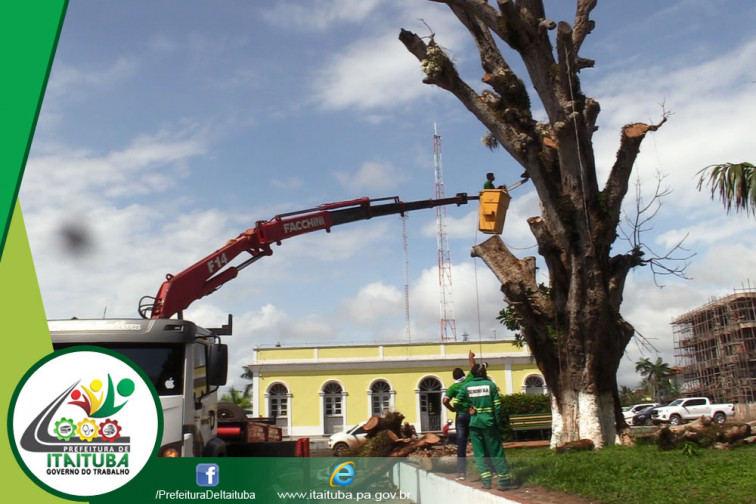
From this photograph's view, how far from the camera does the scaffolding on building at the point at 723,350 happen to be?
5125 centimetres

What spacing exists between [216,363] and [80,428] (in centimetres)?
170

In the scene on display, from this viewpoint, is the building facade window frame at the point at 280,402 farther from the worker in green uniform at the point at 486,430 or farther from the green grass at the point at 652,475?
the worker in green uniform at the point at 486,430

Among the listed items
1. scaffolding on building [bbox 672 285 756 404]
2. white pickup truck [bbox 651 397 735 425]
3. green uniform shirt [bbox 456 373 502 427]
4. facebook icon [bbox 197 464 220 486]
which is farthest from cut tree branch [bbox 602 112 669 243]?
scaffolding on building [bbox 672 285 756 404]

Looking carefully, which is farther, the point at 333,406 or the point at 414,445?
the point at 333,406

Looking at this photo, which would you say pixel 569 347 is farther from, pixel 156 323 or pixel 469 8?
pixel 156 323

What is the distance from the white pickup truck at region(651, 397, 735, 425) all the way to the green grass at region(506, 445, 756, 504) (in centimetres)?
3039

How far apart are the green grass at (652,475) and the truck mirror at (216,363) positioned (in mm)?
3811

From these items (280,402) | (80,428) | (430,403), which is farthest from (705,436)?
(280,402)

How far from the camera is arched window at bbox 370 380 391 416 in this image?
38.2 metres

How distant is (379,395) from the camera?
126 feet

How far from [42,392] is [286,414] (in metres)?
32.5

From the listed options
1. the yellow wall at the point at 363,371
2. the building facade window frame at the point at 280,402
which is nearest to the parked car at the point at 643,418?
the yellow wall at the point at 363,371

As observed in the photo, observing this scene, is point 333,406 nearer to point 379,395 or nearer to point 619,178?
point 379,395

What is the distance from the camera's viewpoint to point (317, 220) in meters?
15.0
